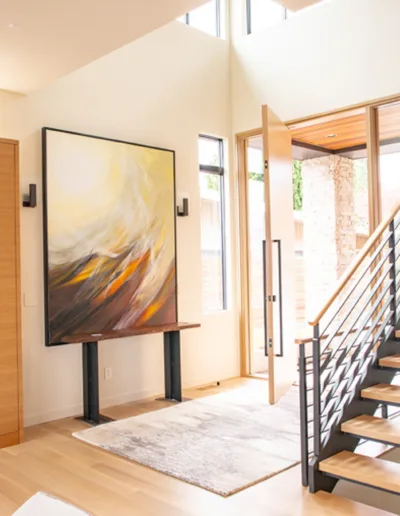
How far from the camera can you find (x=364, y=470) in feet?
11.1

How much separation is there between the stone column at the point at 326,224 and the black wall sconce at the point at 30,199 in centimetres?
433

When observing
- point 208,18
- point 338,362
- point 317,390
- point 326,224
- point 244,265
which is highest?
point 208,18

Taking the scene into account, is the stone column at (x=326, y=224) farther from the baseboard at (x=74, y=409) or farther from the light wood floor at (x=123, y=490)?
the light wood floor at (x=123, y=490)

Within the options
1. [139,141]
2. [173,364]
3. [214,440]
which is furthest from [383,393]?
[139,141]

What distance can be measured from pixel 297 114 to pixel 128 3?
135 inches

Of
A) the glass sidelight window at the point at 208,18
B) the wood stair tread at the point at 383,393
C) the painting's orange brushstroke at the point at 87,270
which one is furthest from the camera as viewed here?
the glass sidelight window at the point at 208,18

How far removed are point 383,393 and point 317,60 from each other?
3853 mm

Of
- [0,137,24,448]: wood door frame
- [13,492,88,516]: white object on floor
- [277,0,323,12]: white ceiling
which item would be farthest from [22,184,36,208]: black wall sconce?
[13,492,88,516]: white object on floor

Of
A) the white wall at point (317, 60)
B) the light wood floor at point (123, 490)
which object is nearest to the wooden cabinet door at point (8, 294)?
the light wood floor at point (123, 490)

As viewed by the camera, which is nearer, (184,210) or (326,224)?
(184,210)

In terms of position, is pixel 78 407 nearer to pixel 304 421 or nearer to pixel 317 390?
pixel 304 421

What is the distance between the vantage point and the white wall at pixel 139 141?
5160 millimetres

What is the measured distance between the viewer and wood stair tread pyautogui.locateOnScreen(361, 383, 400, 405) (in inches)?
148

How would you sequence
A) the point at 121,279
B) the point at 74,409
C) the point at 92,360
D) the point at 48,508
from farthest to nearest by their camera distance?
the point at 121,279, the point at 74,409, the point at 92,360, the point at 48,508
